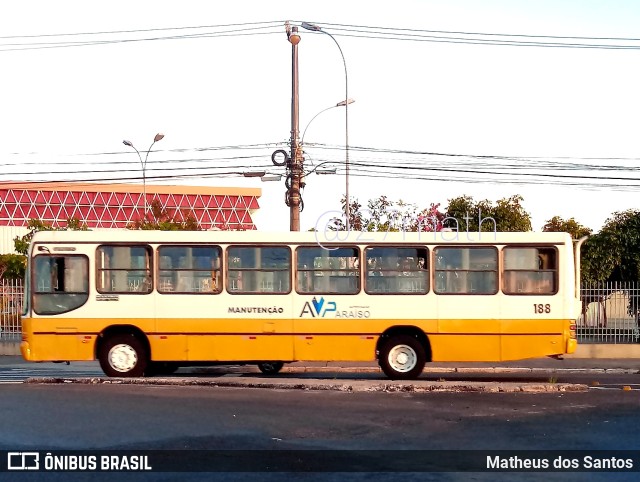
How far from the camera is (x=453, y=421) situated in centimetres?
1277

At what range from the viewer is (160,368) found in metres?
20.6

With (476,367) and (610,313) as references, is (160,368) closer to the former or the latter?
(476,367)

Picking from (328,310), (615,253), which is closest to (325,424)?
(328,310)

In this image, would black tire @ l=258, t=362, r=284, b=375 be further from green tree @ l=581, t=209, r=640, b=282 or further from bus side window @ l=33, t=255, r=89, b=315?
green tree @ l=581, t=209, r=640, b=282

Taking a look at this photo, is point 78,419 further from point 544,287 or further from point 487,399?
point 544,287

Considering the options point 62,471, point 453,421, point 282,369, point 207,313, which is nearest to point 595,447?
point 453,421

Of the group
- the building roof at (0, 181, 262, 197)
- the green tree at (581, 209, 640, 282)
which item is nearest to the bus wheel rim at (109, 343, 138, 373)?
the green tree at (581, 209, 640, 282)

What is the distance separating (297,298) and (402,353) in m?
2.40

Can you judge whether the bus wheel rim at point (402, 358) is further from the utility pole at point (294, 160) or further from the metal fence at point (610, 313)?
the metal fence at point (610, 313)

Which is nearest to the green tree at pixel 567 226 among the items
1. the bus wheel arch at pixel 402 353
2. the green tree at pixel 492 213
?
the green tree at pixel 492 213

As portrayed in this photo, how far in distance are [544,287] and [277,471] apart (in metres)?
11.5

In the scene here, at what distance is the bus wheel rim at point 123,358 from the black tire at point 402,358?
16.5ft

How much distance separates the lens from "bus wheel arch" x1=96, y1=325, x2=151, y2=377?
19344 millimetres

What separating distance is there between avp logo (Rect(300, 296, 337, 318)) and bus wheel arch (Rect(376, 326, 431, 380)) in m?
1.19
